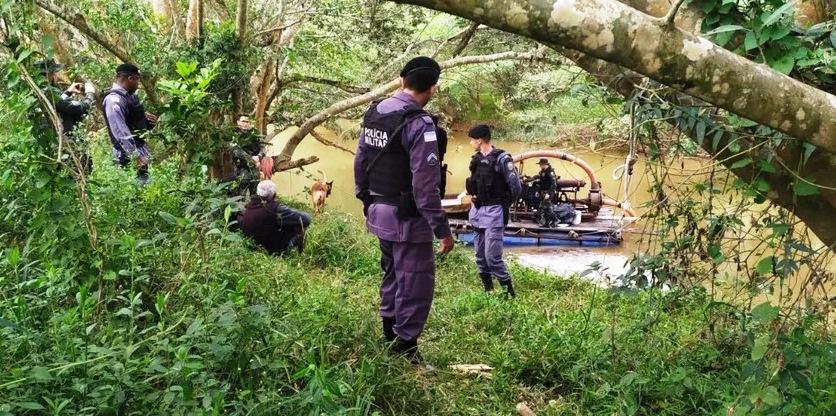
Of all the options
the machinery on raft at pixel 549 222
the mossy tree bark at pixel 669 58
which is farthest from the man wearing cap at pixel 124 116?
the machinery on raft at pixel 549 222

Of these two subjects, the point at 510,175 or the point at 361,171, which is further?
the point at 510,175

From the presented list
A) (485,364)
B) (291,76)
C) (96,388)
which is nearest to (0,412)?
(96,388)

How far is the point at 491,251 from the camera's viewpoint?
18.0ft

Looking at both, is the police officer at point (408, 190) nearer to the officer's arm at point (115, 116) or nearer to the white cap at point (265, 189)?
the white cap at point (265, 189)

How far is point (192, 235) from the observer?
9.86ft

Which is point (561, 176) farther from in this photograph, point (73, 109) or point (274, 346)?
point (274, 346)

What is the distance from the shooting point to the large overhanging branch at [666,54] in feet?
4.83

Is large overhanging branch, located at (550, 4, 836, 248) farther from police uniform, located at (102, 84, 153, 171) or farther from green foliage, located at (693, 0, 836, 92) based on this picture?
police uniform, located at (102, 84, 153, 171)

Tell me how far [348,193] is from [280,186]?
1.70 metres

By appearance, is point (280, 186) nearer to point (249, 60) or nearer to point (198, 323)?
point (249, 60)

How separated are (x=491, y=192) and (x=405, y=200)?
2452 millimetres

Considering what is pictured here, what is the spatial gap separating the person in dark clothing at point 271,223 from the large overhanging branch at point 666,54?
3780 mm

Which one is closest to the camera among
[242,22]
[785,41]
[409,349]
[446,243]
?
[785,41]

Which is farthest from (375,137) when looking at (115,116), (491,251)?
(115,116)
